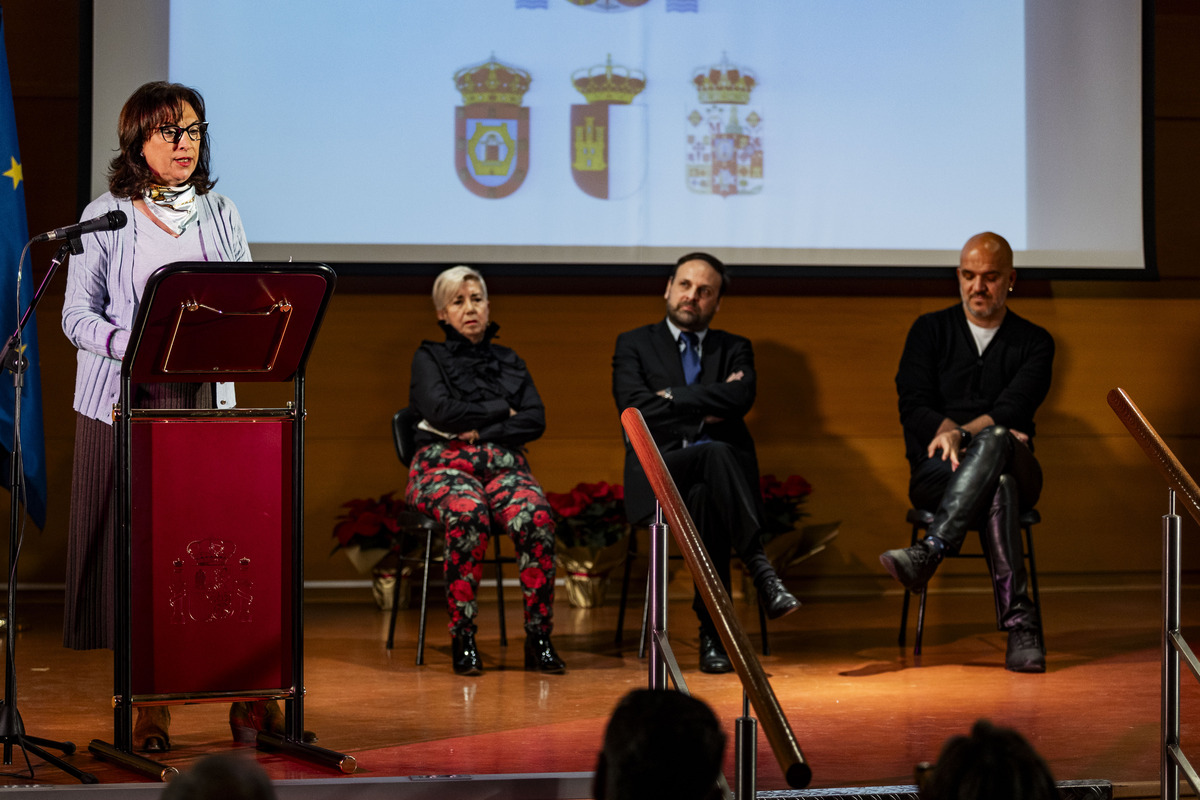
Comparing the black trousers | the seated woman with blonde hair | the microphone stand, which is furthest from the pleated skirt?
the black trousers

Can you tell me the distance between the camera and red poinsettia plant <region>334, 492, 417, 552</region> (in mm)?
4594

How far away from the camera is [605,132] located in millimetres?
4863

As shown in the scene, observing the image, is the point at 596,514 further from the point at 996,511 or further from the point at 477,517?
the point at 996,511

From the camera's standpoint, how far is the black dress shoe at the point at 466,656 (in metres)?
3.52

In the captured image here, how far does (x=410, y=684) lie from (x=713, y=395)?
125 centimetres

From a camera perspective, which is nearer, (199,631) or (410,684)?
(199,631)

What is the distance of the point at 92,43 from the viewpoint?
4527 mm

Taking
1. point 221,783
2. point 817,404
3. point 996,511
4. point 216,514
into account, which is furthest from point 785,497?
point 221,783

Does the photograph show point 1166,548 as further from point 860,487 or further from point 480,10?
point 480,10

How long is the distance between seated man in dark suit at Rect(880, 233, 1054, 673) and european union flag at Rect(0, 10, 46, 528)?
2.62 meters

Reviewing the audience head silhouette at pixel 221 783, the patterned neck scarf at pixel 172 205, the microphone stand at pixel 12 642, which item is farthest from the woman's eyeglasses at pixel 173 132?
the audience head silhouette at pixel 221 783

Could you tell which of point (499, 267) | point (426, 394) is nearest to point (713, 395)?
point (426, 394)

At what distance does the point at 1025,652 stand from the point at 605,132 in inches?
96.4

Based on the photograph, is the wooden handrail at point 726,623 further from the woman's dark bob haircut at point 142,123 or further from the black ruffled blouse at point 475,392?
the black ruffled blouse at point 475,392
